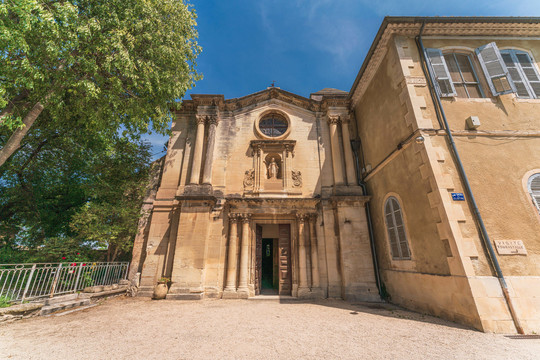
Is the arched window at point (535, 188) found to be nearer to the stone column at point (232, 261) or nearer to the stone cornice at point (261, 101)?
the stone cornice at point (261, 101)

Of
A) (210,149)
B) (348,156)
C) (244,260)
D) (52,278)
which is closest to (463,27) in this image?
(348,156)

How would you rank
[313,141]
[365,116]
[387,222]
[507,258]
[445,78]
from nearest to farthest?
[507,258] < [445,78] < [387,222] < [365,116] < [313,141]

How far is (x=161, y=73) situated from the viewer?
8.12 metres

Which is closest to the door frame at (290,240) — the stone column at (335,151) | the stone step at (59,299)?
the stone column at (335,151)

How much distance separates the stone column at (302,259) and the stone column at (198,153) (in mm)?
5334

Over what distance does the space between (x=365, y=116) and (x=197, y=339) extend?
34.9ft

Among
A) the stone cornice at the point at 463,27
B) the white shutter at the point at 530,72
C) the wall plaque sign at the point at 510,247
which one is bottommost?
the wall plaque sign at the point at 510,247

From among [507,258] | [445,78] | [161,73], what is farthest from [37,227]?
[445,78]

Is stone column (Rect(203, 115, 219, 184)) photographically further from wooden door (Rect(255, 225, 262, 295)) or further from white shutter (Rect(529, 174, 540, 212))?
white shutter (Rect(529, 174, 540, 212))

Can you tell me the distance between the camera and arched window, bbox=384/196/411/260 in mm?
7041

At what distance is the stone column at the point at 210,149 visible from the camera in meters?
9.86

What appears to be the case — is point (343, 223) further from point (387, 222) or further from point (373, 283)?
point (373, 283)

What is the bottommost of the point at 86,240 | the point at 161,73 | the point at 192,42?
the point at 86,240

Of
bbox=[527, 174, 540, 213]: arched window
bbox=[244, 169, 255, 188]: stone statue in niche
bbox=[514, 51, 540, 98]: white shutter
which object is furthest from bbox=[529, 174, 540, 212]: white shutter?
bbox=[244, 169, 255, 188]: stone statue in niche
